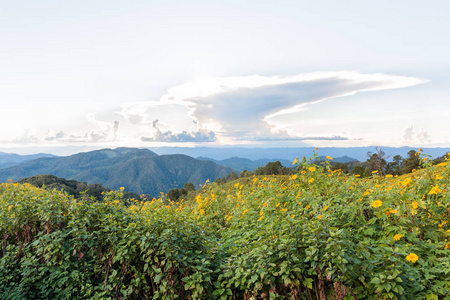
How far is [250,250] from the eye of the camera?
3.98 metres

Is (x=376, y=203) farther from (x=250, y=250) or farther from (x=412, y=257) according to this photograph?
(x=250, y=250)

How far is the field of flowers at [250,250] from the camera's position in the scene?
323 cm

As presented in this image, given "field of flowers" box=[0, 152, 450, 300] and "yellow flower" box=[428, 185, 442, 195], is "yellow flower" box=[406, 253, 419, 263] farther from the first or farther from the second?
"yellow flower" box=[428, 185, 442, 195]

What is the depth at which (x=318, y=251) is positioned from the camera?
133 inches

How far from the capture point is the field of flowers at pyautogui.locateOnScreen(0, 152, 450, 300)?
3230 mm

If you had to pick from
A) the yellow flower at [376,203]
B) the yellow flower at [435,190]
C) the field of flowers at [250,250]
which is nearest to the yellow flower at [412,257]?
the field of flowers at [250,250]

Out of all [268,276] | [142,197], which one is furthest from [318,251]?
[142,197]

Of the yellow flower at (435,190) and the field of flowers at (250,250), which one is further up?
the yellow flower at (435,190)

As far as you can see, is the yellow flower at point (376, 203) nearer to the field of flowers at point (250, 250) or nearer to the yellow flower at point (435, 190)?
the field of flowers at point (250, 250)

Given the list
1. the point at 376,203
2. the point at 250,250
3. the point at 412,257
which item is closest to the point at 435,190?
the point at 376,203

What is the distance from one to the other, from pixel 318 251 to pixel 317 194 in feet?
7.40

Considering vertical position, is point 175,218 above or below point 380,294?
above

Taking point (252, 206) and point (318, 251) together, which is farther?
point (252, 206)

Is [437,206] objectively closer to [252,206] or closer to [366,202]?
[366,202]
